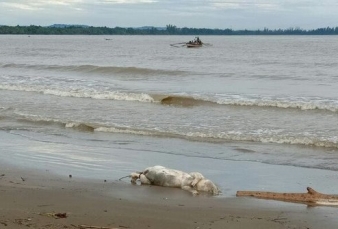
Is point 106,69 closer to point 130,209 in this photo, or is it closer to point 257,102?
point 257,102

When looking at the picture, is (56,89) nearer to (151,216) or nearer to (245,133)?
(245,133)

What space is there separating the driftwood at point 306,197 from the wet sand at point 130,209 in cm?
17

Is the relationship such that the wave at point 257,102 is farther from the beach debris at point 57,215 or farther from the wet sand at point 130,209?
the beach debris at point 57,215

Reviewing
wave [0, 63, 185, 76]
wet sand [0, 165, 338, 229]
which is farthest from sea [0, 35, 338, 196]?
wave [0, 63, 185, 76]

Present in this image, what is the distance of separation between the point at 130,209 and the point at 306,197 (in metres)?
2.41

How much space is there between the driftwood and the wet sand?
0.56ft

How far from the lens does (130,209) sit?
7824 millimetres

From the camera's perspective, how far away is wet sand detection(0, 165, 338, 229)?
23.2ft

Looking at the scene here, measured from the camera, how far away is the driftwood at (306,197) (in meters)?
8.41

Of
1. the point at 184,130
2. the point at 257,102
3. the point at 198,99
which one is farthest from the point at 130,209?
the point at 198,99

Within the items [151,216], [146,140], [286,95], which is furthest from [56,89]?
[151,216]

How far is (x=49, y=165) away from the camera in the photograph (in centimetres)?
1101

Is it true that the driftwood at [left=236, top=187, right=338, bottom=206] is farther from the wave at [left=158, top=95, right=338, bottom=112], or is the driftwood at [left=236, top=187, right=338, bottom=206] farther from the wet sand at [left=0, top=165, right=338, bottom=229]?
the wave at [left=158, top=95, right=338, bottom=112]

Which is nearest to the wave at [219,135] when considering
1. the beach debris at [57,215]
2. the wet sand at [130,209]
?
the wet sand at [130,209]
